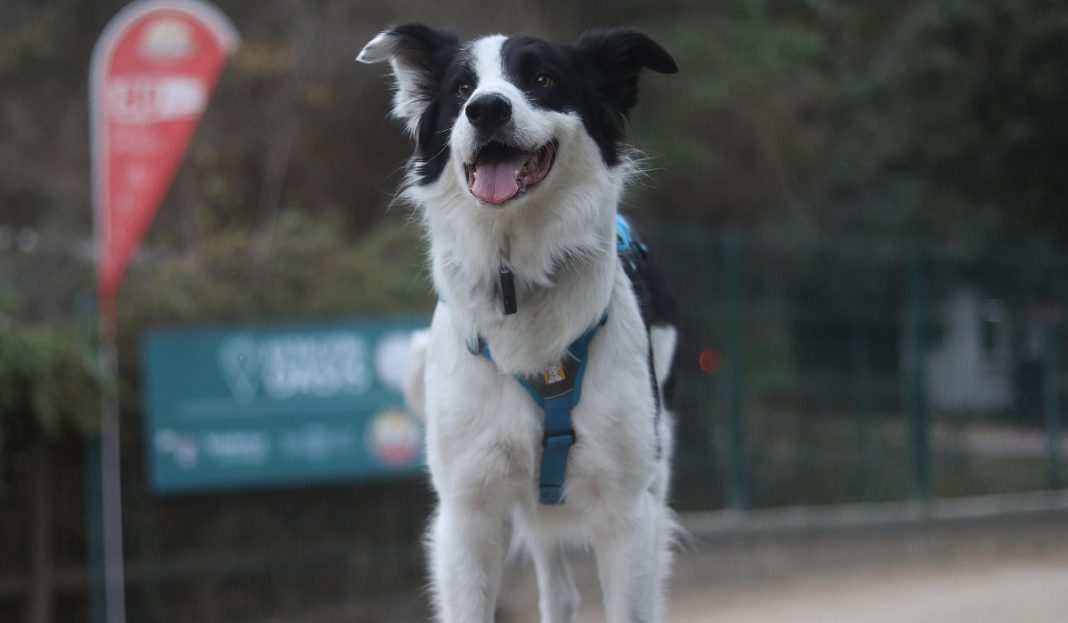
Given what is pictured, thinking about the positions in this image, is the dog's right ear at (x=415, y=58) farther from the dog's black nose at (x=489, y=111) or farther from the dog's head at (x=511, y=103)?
the dog's black nose at (x=489, y=111)

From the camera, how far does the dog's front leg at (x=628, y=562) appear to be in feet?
11.0

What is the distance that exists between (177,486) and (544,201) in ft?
19.1

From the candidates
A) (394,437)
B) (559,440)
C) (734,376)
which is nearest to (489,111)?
(559,440)

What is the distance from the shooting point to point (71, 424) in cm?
812

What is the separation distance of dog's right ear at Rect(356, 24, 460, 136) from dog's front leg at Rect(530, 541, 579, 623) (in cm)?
151

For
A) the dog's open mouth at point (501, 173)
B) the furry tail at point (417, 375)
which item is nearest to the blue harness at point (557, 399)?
the dog's open mouth at point (501, 173)

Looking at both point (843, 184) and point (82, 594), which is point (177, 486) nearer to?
point (82, 594)

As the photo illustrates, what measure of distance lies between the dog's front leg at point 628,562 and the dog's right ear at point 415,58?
1305mm

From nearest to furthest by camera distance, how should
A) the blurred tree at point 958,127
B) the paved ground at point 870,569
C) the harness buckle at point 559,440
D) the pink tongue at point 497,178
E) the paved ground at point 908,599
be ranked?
the pink tongue at point 497,178 → the harness buckle at point 559,440 → the paved ground at point 908,599 → the paved ground at point 870,569 → the blurred tree at point 958,127

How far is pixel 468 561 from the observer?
132 inches

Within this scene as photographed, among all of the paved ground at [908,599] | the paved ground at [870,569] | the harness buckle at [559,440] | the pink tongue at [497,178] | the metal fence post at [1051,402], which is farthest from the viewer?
the metal fence post at [1051,402]

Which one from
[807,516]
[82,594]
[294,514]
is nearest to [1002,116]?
[807,516]

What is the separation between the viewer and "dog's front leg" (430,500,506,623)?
336 centimetres

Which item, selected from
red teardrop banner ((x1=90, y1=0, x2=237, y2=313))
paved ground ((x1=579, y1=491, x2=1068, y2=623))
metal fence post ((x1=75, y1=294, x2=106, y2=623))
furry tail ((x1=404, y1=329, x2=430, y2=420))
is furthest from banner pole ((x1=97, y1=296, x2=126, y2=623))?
furry tail ((x1=404, y1=329, x2=430, y2=420))
